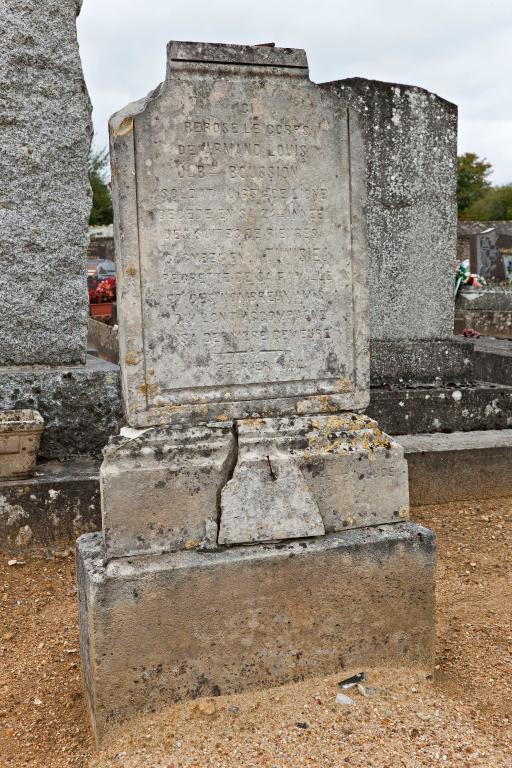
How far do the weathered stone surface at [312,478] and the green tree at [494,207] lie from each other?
36.1 m

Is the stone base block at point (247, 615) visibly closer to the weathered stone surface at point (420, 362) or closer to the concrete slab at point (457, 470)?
the concrete slab at point (457, 470)

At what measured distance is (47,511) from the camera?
3.96 meters

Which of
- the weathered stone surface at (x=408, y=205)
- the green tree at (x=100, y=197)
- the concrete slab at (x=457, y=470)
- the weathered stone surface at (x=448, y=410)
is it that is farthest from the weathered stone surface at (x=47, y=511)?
the green tree at (x=100, y=197)

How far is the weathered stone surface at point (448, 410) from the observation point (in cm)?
557

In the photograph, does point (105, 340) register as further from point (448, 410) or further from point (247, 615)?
point (247, 615)

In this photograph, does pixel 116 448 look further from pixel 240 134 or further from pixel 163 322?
pixel 240 134

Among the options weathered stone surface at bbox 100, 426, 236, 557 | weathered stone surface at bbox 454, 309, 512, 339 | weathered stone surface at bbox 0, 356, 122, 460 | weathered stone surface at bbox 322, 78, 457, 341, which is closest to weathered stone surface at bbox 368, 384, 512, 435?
weathered stone surface at bbox 322, 78, 457, 341

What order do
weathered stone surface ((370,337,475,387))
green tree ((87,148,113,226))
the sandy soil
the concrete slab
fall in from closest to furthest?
1. the sandy soil
2. the concrete slab
3. weathered stone surface ((370,337,475,387))
4. green tree ((87,148,113,226))

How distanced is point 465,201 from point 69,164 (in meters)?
38.7

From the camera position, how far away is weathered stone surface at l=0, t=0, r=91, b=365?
4297 mm

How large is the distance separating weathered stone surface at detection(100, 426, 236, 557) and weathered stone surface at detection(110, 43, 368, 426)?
9 cm

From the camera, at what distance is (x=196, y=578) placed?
251cm

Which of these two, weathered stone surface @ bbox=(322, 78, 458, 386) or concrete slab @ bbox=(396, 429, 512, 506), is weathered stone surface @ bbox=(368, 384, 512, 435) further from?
concrete slab @ bbox=(396, 429, 512, 506)

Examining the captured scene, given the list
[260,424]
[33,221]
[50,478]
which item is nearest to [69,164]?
[33,221]
